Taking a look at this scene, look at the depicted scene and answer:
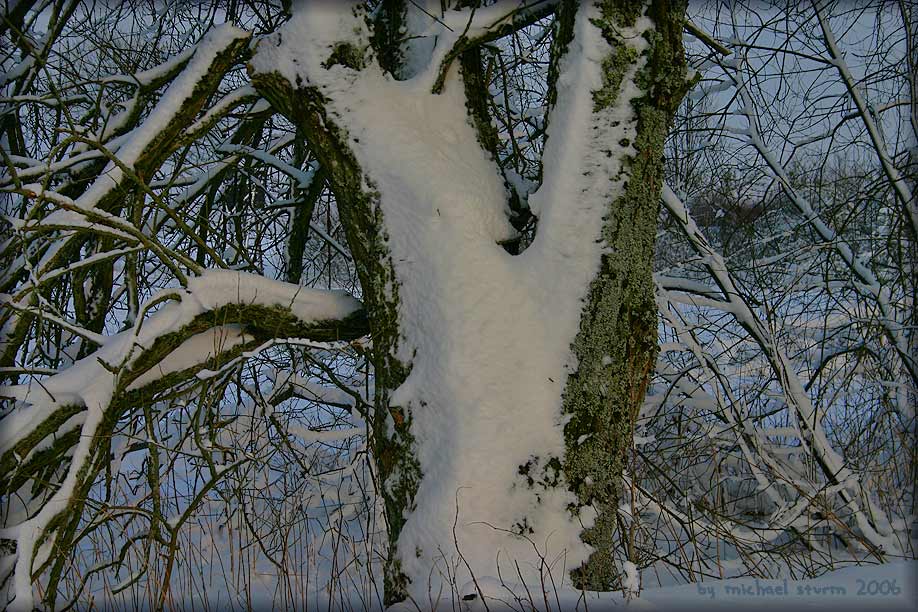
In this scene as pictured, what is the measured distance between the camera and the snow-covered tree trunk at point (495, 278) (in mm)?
2213

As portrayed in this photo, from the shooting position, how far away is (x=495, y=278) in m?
2.36

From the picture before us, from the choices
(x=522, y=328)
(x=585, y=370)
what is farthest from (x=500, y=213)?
(x=585, y=370)

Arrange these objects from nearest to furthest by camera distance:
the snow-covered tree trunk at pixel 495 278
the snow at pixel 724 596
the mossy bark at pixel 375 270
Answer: the snow at pixel 724 596 → the snow-covered tree trunk at pixel 495 278 → the mossy bark at pixel 375 270

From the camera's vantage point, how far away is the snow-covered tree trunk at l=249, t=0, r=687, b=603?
7.26ft

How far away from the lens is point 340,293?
283cm

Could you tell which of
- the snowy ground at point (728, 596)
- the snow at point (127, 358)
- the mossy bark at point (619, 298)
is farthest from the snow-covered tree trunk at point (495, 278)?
the snow at point (127, 358)

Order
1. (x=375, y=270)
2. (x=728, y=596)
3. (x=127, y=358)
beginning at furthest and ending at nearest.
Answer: (x=375, y=270) → (x=127, y=358) → (x=728, y=596)

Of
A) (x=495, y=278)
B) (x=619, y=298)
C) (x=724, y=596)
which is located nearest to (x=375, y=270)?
(x=495, y=278)

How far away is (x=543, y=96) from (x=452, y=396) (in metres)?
2.57

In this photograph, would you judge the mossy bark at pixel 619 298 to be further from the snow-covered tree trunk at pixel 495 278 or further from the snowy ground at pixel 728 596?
the snowy ground at pixel 728 596

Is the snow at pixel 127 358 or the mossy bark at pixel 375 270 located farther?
the mossy bark at pixel 375 270

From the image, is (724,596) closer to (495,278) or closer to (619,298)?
(619,298)

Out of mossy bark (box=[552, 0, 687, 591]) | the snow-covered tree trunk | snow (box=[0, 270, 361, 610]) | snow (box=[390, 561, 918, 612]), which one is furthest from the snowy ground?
snow (box=[0, 270, 361, 610])

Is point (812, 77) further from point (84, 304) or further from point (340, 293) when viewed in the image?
point (84, 304)
